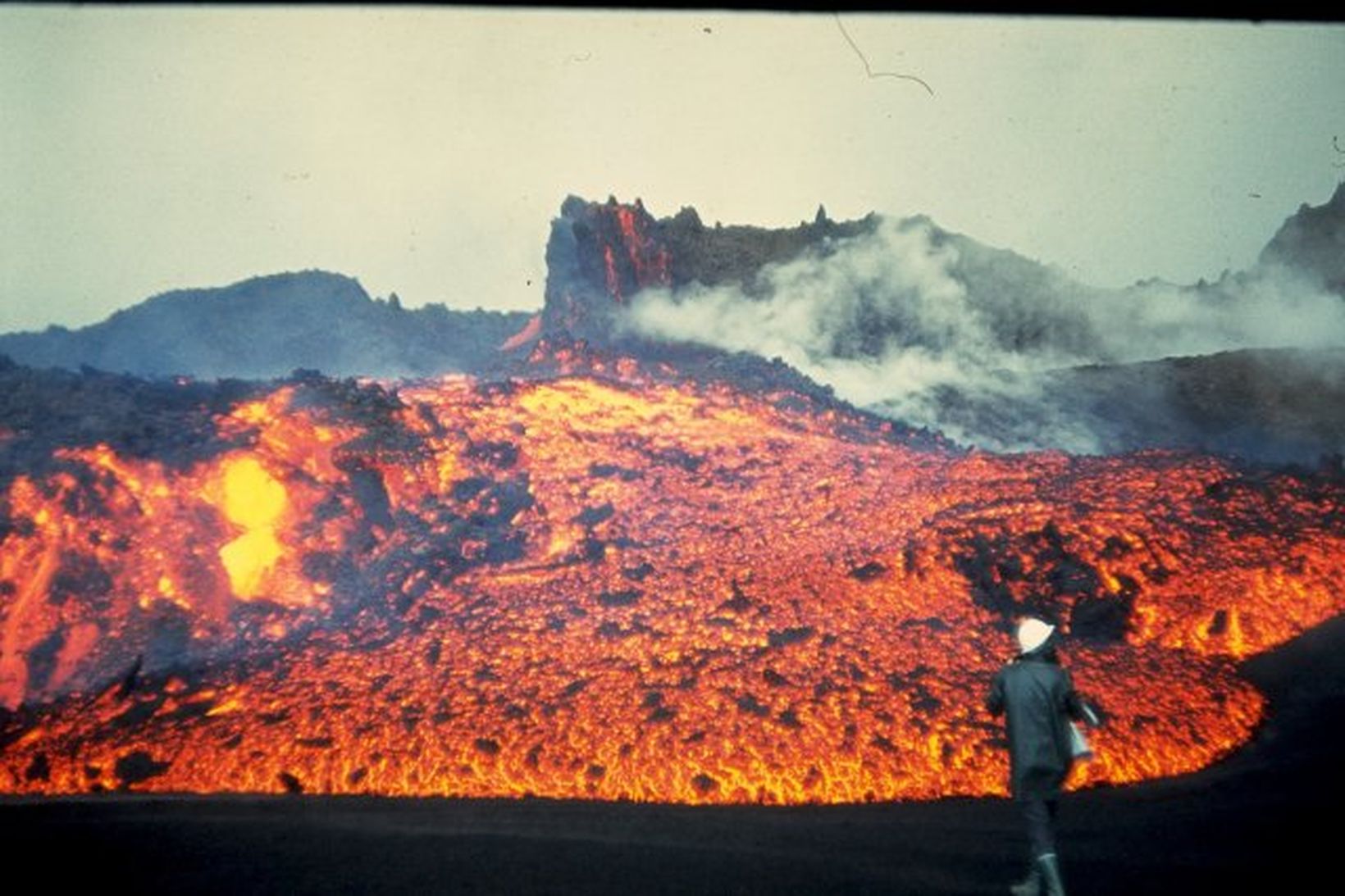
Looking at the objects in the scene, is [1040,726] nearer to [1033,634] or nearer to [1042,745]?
[1042,745]

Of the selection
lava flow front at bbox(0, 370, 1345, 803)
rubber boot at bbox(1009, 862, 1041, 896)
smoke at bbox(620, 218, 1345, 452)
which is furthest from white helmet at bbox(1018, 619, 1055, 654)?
smoke at bbox(620, 218, 1345, 452)

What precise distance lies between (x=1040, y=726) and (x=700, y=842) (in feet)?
10.2

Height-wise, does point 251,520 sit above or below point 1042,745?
above

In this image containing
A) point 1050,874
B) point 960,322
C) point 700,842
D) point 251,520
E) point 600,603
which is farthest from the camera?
point 960,322

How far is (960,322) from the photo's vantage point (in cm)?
5431

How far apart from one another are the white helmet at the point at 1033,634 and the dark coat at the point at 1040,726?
0.37ft

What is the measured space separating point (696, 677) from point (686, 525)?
5.82m

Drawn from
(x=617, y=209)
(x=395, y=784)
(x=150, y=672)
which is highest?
(x=617, y=209)

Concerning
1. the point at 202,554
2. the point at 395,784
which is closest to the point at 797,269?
the point at 202,554

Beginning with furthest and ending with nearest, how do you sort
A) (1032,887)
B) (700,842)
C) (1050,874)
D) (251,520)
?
(251,520), (700,842), (1032,887), (1050,874)

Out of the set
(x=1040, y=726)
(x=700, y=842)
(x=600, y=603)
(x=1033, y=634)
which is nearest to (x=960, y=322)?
(x=600, y=603)

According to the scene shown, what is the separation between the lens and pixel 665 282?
4816 centimetres

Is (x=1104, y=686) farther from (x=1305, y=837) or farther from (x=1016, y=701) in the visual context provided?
(x=1016, y=701)

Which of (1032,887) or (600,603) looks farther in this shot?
(600,603)
